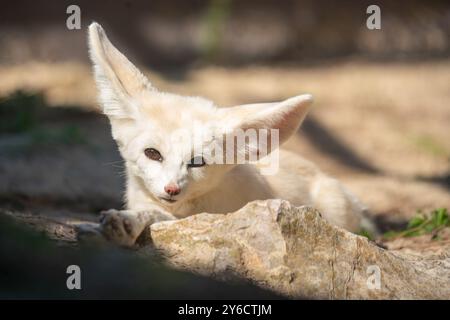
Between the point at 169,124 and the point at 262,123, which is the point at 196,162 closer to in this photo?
the point at 169,124

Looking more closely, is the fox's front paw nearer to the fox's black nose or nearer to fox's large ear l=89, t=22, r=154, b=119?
the fox's black nose

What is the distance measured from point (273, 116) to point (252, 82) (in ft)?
21.8

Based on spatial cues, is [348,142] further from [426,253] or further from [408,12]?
[426,253]

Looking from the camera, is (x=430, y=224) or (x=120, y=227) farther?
(x=430, y=224)

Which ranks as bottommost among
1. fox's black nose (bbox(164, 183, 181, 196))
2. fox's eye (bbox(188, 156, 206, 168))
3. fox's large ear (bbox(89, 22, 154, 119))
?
fox's black nose (bbox(164, 183, 181, 196))

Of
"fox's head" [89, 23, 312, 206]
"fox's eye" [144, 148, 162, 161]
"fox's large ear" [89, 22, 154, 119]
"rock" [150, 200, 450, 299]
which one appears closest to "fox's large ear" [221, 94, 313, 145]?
"fox's head" [89, 23, 312, 206]

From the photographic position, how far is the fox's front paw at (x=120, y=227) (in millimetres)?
3086

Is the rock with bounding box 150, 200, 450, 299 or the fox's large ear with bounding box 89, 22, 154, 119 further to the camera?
the fox's large ear with bounding box 89, 22, 154, 119

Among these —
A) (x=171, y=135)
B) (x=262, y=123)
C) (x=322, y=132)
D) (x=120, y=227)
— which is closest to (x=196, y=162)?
(x=171, y=135)

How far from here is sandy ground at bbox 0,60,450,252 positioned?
6.08 metres

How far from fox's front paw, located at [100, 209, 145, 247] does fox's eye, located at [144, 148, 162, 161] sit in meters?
0.50

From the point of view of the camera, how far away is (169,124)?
3.64m

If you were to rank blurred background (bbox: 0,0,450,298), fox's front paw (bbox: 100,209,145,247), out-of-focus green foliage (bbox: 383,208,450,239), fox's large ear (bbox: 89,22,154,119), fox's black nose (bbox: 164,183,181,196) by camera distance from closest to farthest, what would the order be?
fox's front paw (bbox: 100,209,145,247) < fox's black nose (bbox: 164,183,181,196) < fox's large ear (bbox: 89,22,154,119) < out-of-focus green foliage (bbox: 383,208,450,239) < blurred background (bbox: 0,0,450,298)
